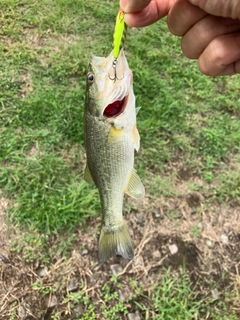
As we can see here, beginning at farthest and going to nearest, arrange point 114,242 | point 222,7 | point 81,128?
1. point 81,128
2. point 114,242
3. point 222,7

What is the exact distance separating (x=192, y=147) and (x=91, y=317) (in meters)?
1.54

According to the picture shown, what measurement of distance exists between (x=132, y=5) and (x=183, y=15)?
1.18 ft

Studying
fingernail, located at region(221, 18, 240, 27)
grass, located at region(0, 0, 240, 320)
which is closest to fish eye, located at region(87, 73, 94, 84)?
fingernail, located at region(221, 18, 240, 27)

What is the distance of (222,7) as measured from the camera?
1.55m

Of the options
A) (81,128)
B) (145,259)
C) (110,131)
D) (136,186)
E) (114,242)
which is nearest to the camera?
(110,131)

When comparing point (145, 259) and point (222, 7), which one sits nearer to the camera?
point (222, 7)

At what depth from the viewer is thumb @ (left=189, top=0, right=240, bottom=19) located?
5.00ft

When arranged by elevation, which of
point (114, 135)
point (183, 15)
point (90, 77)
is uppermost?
point (183, 15)

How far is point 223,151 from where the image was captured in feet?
10.8

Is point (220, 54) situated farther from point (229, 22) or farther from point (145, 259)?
point (145, 259)

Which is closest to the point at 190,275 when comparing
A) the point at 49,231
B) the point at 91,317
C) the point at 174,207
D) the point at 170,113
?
the point at 174,207

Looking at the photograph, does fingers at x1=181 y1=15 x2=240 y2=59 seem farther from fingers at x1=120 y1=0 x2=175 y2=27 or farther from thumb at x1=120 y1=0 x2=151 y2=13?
thumb at x1=120 y1=0 x2=151 y2=13

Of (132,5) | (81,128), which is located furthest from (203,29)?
(81,128)

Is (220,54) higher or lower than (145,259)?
higher
